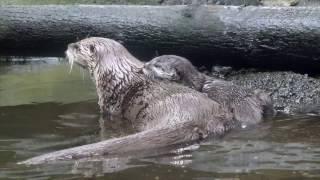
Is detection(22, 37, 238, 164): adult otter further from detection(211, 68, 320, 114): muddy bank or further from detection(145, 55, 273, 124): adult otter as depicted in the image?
detection(211, 68, 320, 114): muddy bank

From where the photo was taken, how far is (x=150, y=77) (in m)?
5.24

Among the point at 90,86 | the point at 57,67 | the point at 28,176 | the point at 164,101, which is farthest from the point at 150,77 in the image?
the point at 57,67

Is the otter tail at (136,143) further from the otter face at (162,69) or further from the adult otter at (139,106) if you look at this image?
the otter face at (162,69)

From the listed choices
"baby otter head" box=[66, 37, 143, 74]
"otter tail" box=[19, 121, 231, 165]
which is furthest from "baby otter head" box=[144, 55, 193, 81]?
"otter tail" box=[19, 121, 231, 165]

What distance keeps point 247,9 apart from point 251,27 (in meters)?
0.23

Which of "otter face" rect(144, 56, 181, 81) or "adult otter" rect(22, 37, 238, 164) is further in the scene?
"otter face" rect(144, 56, 181, 81)

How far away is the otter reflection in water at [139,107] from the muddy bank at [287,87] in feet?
2.53

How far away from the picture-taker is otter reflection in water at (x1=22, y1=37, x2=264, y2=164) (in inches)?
152

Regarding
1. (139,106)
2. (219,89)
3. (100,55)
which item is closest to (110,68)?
(100,55)

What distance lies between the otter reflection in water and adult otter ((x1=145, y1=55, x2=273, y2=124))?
0.37ft

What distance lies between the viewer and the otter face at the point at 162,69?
535 cm

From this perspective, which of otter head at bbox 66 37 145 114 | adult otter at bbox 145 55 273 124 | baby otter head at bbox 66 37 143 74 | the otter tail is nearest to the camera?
the otter tail

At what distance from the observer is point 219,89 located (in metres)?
5.25

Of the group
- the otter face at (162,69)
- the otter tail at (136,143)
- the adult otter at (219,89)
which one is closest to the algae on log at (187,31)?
the adult otter at (219,89)
